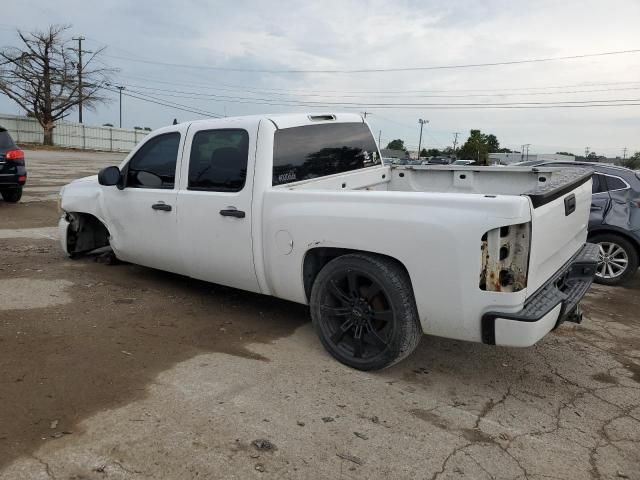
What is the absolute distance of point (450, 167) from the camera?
17.6 feet

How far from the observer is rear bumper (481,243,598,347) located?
3.02m

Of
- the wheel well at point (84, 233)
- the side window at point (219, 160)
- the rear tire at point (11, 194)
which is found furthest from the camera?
the rear tire at point (11, 194)

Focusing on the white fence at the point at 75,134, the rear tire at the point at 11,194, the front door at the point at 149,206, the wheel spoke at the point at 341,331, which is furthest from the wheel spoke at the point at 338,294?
the white fence at the point at 75,134

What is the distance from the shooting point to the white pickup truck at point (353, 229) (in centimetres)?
308

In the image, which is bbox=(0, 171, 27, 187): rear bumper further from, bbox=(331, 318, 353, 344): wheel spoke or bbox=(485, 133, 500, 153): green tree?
bbox=(485, 133, 500, 153): green tree

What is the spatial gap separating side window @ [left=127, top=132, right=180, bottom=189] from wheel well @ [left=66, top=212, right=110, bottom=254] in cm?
130

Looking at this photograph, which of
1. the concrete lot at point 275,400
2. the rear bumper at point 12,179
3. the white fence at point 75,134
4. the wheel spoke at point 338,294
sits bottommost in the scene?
the concrete lot at point 275,400

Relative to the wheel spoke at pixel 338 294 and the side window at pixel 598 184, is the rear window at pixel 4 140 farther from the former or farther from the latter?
the side window at pixel 598 184

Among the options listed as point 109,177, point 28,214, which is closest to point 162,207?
point 109,177

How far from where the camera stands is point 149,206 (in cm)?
506

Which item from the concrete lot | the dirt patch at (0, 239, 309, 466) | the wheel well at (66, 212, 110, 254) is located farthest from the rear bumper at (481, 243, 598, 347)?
the wheel well at (66, 212, 110, 254)

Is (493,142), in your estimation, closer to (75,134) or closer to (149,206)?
(75,134)

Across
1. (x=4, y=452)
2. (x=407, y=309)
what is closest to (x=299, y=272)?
(x=407, y=309)

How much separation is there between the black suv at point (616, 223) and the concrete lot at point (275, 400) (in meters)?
1.90
